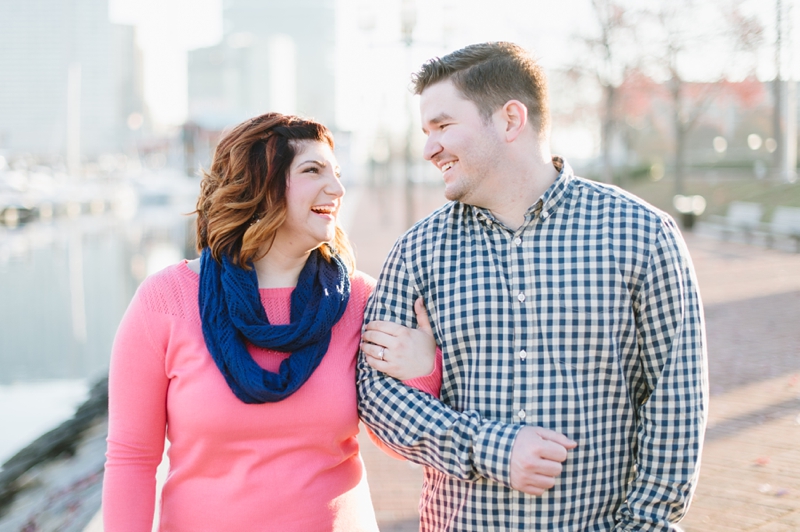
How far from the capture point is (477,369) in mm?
2301

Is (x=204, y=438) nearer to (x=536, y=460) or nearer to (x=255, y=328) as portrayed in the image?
(x=255, y=328)

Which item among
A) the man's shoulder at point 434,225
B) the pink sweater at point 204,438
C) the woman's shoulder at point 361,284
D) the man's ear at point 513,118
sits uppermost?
the man's ear at point 513,118

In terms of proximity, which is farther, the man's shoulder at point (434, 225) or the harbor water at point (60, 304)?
the harbor water at point (60, 304)

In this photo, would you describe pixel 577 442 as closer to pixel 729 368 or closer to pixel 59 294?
pixel 729 368

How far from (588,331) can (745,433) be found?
4360 millimetres

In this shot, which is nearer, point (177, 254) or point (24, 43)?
point (177, 254)

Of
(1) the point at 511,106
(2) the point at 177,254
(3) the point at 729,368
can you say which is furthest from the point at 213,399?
(2) the point at 177,254

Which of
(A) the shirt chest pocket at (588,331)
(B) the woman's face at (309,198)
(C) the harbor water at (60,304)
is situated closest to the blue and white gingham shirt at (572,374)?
(A) the shirt chest pocket at (588,331)

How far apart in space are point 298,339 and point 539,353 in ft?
2.41

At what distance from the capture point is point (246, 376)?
2.34 meters

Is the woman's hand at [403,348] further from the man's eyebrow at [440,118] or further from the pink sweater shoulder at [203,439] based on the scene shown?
the man's eyebrow at [440,118]

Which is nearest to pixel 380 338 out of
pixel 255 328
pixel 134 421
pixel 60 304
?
pixel 255 328

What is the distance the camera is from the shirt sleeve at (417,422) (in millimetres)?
2174

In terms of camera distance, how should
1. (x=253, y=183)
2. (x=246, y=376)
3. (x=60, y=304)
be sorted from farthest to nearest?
1. (x=60, y=304)
2. (x=253, y=183)
3. (x=246, y=376)
